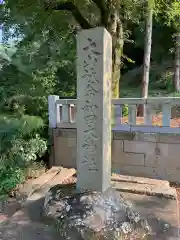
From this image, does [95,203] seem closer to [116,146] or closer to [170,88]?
[116,146]

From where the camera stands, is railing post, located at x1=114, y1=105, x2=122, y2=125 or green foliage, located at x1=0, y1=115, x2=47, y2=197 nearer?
green foliage, located at x1=0, y1=115, x2=47, y2=197

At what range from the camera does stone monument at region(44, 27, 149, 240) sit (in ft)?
8.20

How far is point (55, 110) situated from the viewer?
5375 millimetres

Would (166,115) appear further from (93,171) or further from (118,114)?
(93,171)

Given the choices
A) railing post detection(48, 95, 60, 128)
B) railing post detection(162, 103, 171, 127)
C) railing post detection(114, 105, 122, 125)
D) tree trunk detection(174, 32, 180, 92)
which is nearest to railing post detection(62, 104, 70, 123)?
railing post detection(48, 95, 60, 128)

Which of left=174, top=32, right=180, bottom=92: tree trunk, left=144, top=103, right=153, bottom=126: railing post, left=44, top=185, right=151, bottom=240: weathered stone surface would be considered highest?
left=174, top=32, right=180, bottom=92: tree trunk

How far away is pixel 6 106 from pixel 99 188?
3432 mm

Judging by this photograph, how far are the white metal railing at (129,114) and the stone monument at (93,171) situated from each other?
2.04 m

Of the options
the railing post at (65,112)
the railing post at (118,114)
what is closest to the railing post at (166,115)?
the railing post at (118,114)

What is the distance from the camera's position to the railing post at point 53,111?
17.6ft

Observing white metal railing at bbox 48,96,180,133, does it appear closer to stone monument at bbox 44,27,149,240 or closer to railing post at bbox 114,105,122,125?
railing post at bbox 114,105,122,125

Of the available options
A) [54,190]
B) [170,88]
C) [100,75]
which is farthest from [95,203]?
[170,88]

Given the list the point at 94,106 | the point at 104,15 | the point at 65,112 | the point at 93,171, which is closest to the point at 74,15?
the point at 104,15

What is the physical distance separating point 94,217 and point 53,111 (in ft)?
10.4
